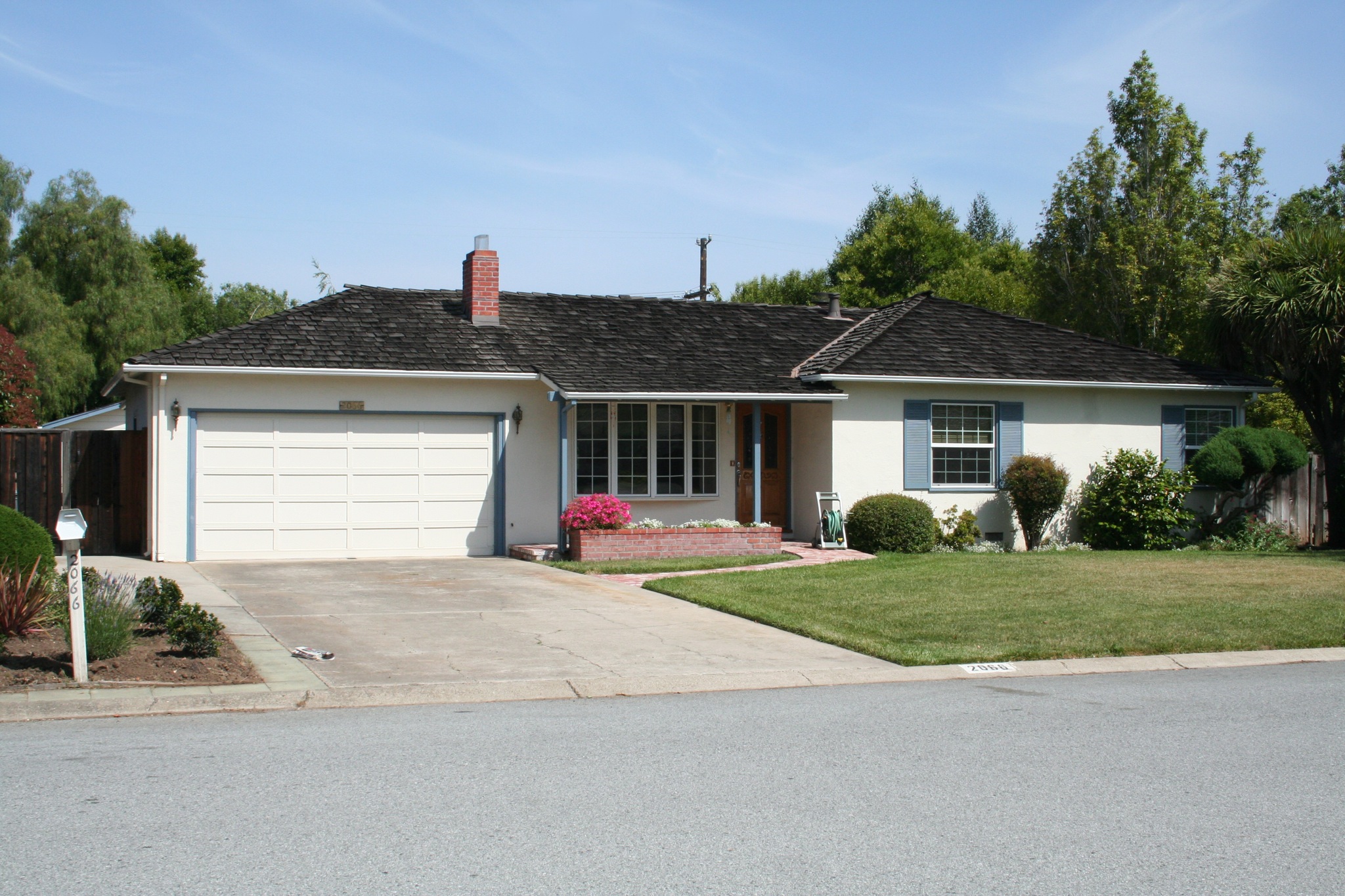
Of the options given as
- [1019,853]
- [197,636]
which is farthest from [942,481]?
[1019,853]

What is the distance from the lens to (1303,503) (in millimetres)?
21344

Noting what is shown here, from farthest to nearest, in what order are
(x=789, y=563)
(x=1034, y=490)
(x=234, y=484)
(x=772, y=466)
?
(x=772, y=466) < (x=1034, y=490) < (x=234, y=484) < (x=789, y=563)

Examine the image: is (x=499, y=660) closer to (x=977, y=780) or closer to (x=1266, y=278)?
(x=977, y=780)

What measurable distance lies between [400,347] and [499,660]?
10.2m

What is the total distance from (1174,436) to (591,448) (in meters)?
10.8

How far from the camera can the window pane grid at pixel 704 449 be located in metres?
19.9

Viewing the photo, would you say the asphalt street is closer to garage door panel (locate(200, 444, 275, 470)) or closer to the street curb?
the street curb

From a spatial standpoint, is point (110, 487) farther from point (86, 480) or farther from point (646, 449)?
point (646, 449)

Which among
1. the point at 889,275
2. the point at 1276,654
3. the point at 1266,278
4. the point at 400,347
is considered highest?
the point at 889,275

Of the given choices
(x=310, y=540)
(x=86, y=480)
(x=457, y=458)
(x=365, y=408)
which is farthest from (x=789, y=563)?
(x=86, y=480)

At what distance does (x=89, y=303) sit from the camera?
40.8m

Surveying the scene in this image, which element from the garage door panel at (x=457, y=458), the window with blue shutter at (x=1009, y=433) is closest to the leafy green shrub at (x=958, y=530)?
the window with blue shutter at (x=1009, y=433)

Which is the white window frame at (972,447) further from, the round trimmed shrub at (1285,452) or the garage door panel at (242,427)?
the garage door panel at (242,427)

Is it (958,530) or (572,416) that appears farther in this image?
(958,530)
